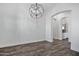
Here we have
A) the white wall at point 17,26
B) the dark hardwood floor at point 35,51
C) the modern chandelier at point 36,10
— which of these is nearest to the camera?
the dark hardwood floor at point 35,51

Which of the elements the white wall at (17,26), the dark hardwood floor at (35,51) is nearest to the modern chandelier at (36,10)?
the white wall at (17,26)

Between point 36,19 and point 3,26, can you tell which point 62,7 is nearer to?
point 36,19

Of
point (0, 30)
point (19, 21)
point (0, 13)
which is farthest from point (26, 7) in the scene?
point (0, 30)

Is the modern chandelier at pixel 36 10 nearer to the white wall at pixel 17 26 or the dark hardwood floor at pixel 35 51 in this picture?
the white wall at pixel 17 26

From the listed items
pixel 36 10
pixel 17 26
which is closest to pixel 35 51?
pixel 17 26

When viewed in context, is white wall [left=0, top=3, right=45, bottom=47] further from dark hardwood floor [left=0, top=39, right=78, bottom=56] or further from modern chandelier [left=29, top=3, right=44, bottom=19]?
dark hardwood floor [left=0, top=39, right=78, bottom=56]

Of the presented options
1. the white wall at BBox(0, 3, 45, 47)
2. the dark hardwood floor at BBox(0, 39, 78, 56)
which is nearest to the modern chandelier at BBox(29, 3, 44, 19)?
the white wall at BBox(0, 3, 45, 47)

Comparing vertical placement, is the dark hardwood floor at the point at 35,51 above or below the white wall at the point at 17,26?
below

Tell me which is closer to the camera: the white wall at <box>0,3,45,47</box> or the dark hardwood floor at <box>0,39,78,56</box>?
the dark hardwood floor at <box>0,39,78,56</box>

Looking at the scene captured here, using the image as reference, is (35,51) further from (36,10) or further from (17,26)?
(36,10)

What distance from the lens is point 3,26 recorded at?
211 inches

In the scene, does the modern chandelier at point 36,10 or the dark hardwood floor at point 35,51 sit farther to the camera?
the modern chandelier at point 36,10

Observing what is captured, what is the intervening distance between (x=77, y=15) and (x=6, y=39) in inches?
162

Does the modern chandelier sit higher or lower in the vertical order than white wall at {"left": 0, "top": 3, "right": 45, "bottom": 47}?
higher
